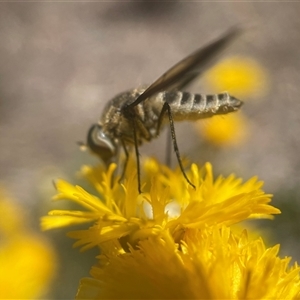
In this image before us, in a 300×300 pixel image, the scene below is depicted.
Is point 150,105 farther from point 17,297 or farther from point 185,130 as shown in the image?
point 185,130

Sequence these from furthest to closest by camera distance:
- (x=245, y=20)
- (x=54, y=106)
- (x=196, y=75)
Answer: (x=245, y=20) < (x=54, y=106) < (x=196, y=75)

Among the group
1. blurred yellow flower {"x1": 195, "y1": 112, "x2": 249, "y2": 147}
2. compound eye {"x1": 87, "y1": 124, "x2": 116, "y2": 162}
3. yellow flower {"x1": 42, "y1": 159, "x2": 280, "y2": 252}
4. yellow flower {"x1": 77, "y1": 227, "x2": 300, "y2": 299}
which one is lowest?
yellow flower {"x1": 77, "y1": 227, "x2": 300, "y2": 299}

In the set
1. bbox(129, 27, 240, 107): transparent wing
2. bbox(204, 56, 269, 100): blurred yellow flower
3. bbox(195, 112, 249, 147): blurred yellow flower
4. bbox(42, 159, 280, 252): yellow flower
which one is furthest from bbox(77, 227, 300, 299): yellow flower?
bbox(204, 56, 269, 100): blurred yellow flower

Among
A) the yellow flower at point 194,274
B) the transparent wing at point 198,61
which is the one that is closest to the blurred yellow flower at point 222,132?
the transparent wing at point 198,61

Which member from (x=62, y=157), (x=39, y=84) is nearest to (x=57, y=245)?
(x=62, y=157)

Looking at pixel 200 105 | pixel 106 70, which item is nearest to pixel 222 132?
pixel 200 105

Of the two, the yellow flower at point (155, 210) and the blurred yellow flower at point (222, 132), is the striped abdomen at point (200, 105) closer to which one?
the yellow flower at point (155, 210)

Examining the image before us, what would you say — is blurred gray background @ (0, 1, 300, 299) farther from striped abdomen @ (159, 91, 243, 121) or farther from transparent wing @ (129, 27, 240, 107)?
striped abdomen @ (159, 91, 243, 121)
